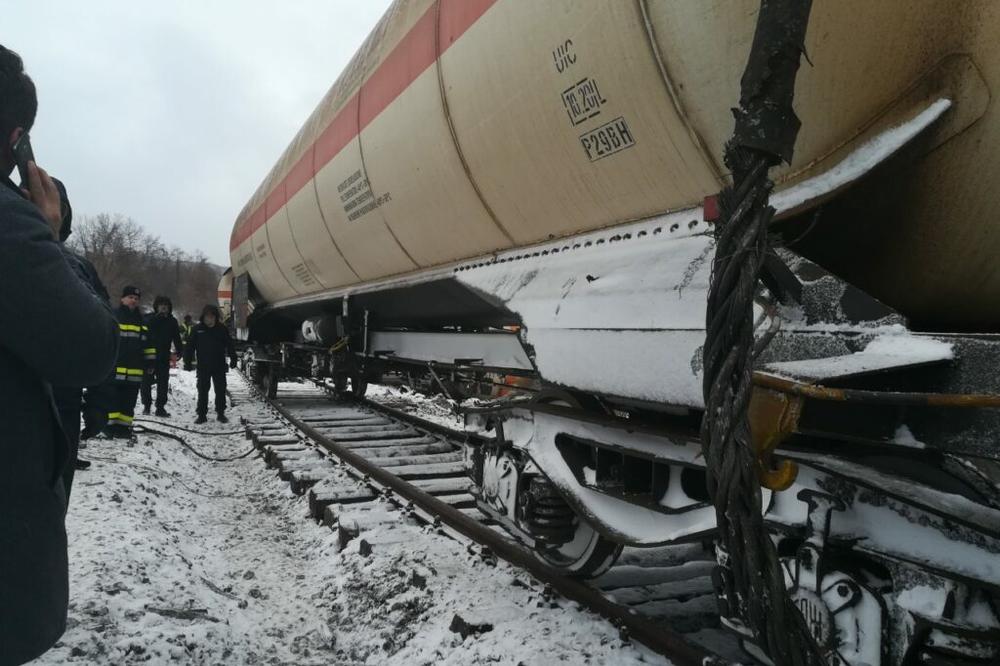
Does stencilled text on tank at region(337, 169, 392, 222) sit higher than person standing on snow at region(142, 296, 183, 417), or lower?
higher

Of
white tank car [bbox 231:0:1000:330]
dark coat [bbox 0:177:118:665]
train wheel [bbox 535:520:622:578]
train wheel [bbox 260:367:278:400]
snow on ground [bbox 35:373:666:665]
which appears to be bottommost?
snow on ground [bbox 35:373:666:665]

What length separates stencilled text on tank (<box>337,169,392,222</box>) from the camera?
4.57 meters

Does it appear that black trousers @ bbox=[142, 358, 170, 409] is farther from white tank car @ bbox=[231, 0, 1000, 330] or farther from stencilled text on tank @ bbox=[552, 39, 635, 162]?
stencilled text on tank @ bbox=[552, 39, 635, 162]

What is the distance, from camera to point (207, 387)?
9195 millimetres

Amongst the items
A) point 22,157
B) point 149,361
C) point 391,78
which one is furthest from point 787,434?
point 149,361

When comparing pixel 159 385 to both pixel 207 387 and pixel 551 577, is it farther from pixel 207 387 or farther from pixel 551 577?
pixel 551 577

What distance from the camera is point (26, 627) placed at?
1.23 meters

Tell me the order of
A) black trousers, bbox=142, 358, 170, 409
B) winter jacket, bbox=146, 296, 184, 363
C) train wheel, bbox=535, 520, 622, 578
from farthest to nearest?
black trousers, bbox=142, 358, 170, 409 < winter jacket, bbox=146, 296, 184, 363 < train wheel, bbox=535, 520, 622, 578

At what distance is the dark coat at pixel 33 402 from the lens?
1.19 m

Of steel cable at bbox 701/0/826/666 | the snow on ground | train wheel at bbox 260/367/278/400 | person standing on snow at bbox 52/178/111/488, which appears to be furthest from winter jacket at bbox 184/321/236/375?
steel cable at bbox 701/0/826/666

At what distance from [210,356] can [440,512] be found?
6397 millimetres

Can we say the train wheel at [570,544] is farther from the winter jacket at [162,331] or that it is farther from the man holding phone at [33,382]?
the winter jacket at [162,331]

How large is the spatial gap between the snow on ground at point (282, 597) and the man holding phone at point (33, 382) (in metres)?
1.38

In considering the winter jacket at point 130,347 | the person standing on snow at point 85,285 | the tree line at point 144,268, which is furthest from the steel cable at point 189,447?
the tree line at point 144,268
